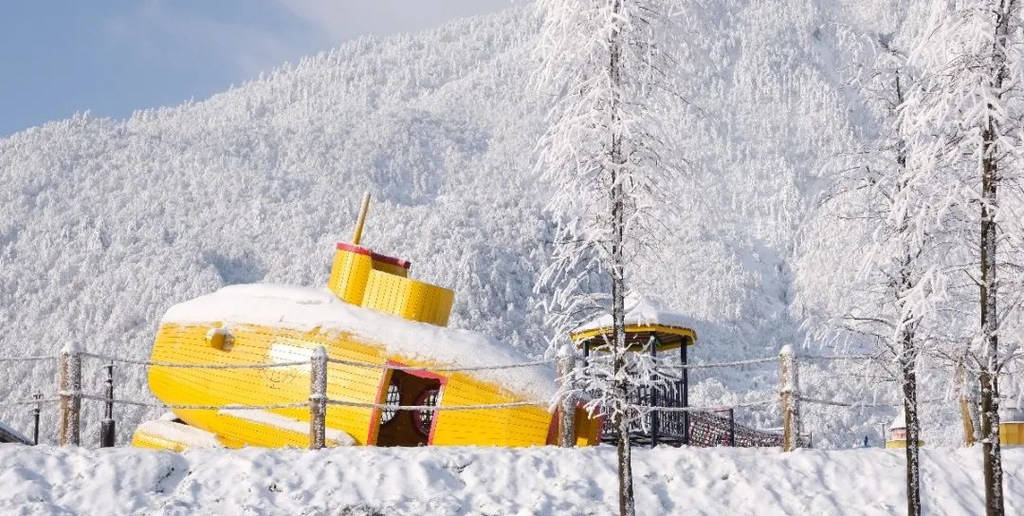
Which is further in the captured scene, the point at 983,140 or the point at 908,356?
the point at 908,356

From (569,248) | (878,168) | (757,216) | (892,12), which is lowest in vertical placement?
(569,248)

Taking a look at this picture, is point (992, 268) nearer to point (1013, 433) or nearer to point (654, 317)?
point (654, 317)

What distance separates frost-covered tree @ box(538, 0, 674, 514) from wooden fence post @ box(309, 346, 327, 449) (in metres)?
3.35

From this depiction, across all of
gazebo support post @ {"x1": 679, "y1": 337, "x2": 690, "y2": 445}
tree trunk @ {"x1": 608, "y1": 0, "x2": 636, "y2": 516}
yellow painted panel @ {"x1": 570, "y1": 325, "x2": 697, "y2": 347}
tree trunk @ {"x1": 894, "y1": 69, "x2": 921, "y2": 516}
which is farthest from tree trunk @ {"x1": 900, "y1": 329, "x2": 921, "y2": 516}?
yellow painted panel @ {"x1": 570, "y1": 325, "x2": 697, "y2": 347}

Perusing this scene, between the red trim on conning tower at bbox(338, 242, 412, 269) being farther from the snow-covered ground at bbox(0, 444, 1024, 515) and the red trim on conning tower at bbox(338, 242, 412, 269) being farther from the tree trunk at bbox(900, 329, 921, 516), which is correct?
the tree trunk at bbox(900, 329, 921, 516)

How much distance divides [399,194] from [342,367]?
4667 inches

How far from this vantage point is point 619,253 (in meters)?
11.0

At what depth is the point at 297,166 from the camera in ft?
436

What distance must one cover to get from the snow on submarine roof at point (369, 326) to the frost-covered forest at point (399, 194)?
49538mm

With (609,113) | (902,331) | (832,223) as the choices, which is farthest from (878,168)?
(609,113)

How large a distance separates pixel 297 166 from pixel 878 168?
125527mm

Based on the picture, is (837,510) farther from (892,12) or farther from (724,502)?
(892,12)

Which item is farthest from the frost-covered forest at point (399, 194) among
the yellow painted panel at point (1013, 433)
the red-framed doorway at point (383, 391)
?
the red-framed doorway at point (383, 391)

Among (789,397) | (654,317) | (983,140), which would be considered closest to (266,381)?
(654,317)
